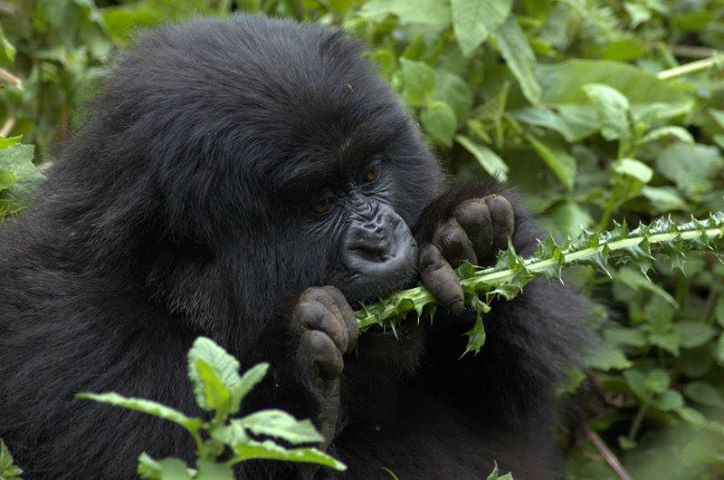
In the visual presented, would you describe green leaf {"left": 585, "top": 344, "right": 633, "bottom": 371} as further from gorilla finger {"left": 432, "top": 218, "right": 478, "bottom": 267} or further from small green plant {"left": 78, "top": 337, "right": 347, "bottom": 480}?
small green plant {"left": 78, "top": 337, "right": 347, "bottom": 480}

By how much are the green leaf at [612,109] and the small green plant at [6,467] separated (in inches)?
93.2

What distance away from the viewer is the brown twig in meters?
3.85

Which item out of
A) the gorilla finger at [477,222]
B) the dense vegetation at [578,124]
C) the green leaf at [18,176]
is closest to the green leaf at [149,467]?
the gorilla finger at [477,222]

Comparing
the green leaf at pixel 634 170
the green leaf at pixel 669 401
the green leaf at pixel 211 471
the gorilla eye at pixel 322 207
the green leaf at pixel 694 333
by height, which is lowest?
the green leaf at pixel 669 401

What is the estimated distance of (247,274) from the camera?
2764mm

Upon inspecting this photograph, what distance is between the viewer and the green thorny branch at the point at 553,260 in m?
2.71

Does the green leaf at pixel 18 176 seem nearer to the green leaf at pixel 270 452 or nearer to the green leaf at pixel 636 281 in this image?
the green leaf at pixel 270 452

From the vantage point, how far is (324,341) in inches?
98.5

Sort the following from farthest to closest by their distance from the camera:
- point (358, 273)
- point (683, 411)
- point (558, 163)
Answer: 1. point (558, 163)
2. point (683, 411)
3. point (358, 273)

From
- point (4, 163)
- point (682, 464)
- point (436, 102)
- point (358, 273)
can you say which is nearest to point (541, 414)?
point (682, 464)

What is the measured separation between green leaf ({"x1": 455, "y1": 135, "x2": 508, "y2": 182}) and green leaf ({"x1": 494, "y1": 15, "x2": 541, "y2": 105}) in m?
0.26

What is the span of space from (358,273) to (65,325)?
2.44 ft

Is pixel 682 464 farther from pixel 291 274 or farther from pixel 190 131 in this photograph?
pixel 190 131

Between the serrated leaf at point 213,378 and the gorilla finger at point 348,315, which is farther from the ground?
the serrated leaf at point 213,378
